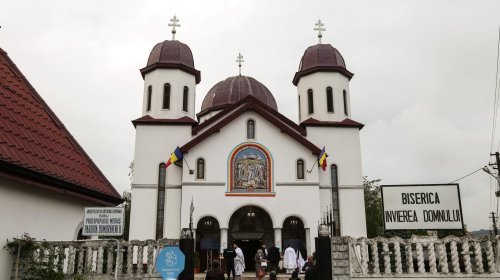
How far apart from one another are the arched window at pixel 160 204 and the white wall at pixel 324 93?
992 cm

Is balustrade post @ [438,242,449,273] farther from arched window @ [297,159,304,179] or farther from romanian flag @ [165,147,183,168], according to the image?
romanian flag @ [165,147,183,168]

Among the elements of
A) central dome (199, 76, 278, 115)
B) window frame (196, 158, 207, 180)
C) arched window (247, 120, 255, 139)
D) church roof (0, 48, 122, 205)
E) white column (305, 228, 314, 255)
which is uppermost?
central dome (199, 76, 278, 115)

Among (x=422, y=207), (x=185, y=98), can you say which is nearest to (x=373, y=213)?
(x=185, y=98)

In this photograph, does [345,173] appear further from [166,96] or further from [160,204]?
[166,96]

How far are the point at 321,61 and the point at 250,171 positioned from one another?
9.40 meters

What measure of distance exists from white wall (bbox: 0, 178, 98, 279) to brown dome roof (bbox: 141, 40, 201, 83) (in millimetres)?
16486

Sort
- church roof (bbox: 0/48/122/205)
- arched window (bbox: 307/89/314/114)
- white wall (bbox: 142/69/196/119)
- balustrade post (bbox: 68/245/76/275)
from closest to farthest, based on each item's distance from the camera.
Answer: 1. church roof (bbox: 0/48/122/205)
2. balustrade post (bbox: 68/245/76/275)
3. white wall (bbox: 142/69/196/119)
4. arched window (bbox: 307/89/314/114)

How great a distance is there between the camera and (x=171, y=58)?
27.6 m

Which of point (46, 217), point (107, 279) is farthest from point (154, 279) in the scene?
point (46, 217)

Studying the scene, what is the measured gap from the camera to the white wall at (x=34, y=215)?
9.06 m

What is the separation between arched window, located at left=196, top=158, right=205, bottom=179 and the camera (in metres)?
23.8

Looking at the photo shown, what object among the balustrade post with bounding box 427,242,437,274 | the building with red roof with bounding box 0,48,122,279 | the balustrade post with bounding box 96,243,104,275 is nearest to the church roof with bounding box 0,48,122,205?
the building with red roof with bounding box 0,48,122,279

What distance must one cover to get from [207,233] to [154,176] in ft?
15.2

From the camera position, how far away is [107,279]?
34.2 ft
